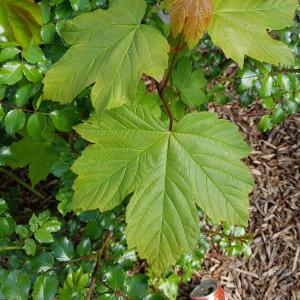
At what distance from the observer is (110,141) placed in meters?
1.27

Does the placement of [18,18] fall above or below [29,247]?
above

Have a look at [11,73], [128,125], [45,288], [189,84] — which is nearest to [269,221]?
[189,84]

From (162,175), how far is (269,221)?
1237mm

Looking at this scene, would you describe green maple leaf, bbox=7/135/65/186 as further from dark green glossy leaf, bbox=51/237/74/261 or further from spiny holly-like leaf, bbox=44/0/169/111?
spiny holly-like leaf, bbox=44/0/169/111

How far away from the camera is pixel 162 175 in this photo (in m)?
1.24

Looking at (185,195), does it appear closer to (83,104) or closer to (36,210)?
(83,104)

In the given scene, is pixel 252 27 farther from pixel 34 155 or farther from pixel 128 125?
pixel 34 155

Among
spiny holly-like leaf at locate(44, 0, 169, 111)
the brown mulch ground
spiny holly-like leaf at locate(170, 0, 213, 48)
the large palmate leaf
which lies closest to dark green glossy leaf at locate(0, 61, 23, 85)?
spiny holly-like leaf at locate(44, 0, 169, 111)

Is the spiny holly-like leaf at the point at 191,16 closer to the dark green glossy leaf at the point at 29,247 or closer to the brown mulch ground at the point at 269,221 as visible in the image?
the dark green glossy leaf at the point at 29,247

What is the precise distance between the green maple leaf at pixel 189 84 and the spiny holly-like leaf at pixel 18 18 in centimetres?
49

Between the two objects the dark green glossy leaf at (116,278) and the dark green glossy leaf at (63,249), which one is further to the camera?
the dark green glossy leaf at (63,249)

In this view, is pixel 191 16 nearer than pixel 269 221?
Yes

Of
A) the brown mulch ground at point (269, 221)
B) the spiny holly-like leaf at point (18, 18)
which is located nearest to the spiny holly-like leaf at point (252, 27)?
the spiny holly-like leaf at point (18, 18)

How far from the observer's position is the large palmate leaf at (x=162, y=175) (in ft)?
4.02
